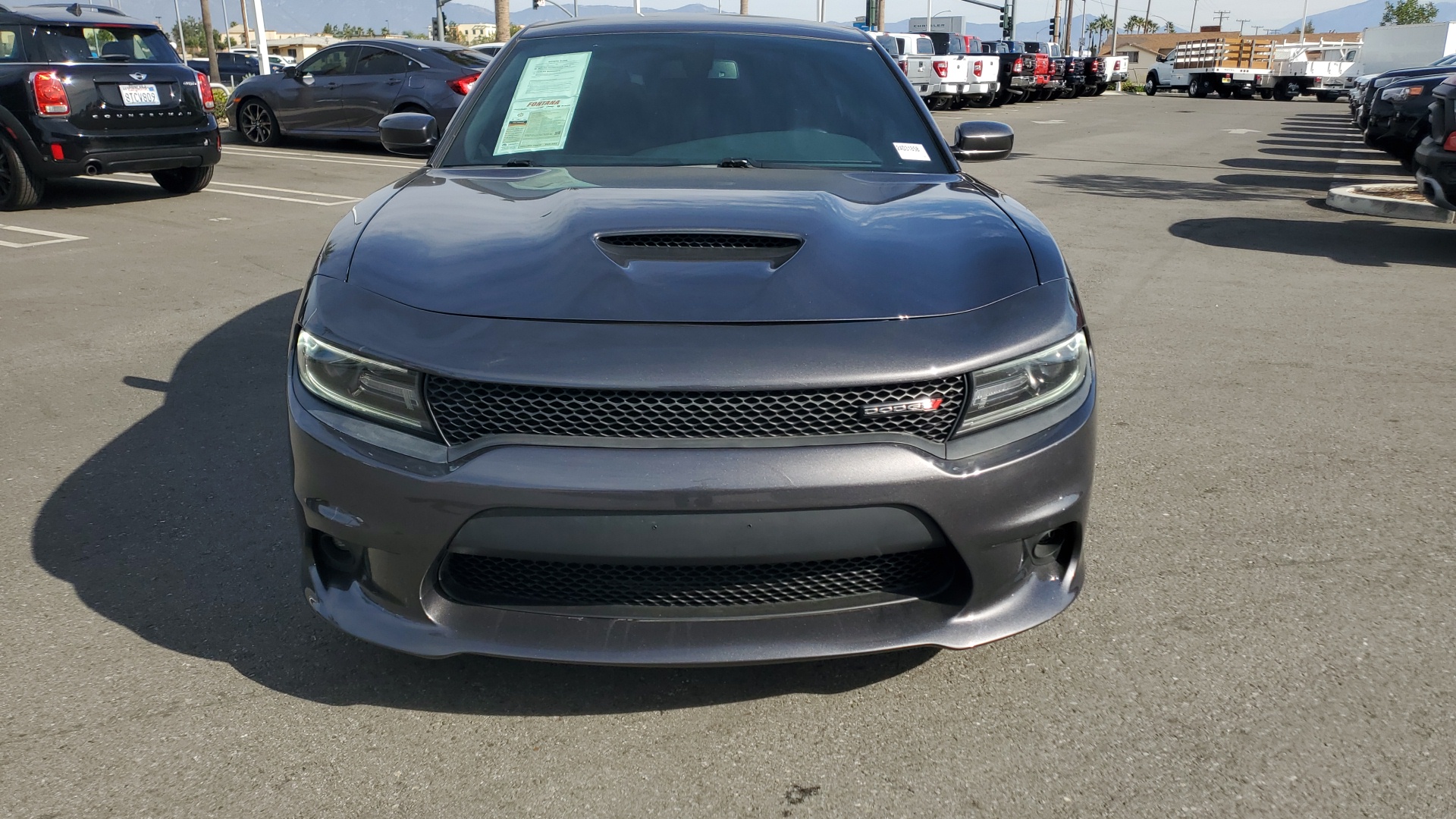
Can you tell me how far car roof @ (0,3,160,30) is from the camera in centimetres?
938

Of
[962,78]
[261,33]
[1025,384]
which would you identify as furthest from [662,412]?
[962,78]

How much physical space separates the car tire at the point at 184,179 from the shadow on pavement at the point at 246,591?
7.35m

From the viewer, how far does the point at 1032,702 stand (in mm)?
2508

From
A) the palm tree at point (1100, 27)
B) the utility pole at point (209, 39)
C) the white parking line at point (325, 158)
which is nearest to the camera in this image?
the white parking line at point (325, 158)

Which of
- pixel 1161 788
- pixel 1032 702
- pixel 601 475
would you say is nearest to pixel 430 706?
pixel 601 475

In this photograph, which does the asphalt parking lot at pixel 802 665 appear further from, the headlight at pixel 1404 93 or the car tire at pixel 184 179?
the headlight at pixel 1404 93

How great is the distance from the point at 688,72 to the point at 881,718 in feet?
6.93

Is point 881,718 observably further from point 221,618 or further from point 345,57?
point 345,57

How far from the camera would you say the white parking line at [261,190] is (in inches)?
417

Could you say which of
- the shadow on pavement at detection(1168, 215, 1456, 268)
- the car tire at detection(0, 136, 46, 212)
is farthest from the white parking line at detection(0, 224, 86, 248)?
the shadow on pavement at detection(1168, 215, 1456, 268)

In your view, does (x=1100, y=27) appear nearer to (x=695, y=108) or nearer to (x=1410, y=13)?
(x=1410, y=13)

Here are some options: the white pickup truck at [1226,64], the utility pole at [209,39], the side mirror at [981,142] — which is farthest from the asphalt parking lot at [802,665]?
the white pickup truck at [1226,64]

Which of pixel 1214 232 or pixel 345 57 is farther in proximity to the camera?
pixel 345 57

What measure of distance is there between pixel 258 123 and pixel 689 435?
1557 cm
